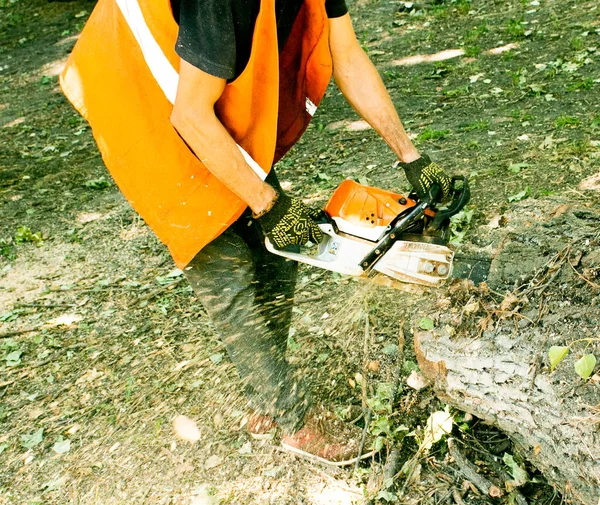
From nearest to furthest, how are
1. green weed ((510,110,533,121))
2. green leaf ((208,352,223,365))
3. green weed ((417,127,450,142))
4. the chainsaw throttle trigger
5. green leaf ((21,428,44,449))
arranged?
the chainsaw throttle trigger < green leaf ((21,428,44,449)) < green leaf ((208,352,223,365)) < green weed ((510,110,533,121)) < green weed ((417,127,450,142))

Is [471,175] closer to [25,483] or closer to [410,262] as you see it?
[410,262]

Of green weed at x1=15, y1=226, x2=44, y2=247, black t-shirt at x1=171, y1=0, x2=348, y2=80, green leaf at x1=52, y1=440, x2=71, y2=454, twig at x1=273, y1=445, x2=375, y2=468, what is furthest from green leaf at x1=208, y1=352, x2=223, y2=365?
green weed at x1=15, y1=226, x2=44, y2=247

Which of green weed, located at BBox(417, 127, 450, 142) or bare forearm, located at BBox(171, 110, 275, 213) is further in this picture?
green weed, located at BBox(417, 127, 450, 142)

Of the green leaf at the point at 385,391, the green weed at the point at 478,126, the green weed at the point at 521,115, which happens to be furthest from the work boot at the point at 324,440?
the green weed at the point at 521,115

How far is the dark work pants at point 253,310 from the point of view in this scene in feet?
7.87

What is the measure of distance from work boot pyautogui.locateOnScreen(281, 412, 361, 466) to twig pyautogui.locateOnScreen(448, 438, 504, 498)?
0.45 m

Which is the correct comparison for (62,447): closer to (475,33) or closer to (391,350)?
(391,350)

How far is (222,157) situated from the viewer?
2.04 meters

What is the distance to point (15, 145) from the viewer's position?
240 inches

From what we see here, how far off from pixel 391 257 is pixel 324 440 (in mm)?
888

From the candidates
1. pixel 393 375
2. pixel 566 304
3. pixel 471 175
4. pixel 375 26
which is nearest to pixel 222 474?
pixel 393 375

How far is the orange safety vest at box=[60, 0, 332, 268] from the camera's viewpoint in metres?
2.01

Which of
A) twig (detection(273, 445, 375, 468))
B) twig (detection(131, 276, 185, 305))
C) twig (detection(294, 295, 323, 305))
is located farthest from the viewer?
twig (detection(131, 276, 185, 305))

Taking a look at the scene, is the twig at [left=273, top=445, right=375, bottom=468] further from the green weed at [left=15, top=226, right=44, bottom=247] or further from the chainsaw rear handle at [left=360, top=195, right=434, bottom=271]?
the green weed at [left=15, top=226, right=44, bottom=247]
